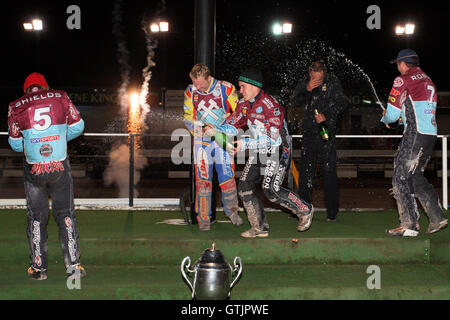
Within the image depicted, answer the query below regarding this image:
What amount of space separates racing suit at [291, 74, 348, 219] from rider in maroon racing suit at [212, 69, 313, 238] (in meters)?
1.10

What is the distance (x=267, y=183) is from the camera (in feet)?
18.9

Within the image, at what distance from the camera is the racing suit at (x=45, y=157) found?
477 cm

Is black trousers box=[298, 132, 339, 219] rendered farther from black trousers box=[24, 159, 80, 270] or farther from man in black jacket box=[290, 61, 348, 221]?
black trousers box=[24, 159, 80, 270]

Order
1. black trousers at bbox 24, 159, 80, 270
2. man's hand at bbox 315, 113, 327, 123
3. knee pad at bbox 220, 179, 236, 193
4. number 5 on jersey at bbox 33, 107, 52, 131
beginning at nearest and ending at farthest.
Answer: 1. number 5 on jersey at bbox 33, 107, 52, 131
2. black trousers at bbox 24, 159, 80, 270
3. knee pad at bbox 220, 179, 236, 193
4. man's hand at bbox 315, 113, 327, 123

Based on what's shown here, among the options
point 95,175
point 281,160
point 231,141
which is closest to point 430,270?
point 281,160

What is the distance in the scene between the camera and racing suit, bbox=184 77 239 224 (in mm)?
6188

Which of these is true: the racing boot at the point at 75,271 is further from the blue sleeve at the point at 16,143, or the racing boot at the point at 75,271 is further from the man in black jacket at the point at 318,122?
the man in black jacket at the point at 318,122

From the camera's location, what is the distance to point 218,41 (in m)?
28.8

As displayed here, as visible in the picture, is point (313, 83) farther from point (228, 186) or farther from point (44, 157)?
point (44, 157)

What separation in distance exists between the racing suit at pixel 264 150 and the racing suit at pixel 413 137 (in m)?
1.01

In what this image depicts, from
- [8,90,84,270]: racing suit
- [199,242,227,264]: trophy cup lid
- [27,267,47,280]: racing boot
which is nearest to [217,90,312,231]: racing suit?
[199,242,227,264]: trophy cup lid

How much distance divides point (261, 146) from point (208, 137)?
0.76 meters

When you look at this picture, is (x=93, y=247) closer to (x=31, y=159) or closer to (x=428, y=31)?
(x=31, y=159)

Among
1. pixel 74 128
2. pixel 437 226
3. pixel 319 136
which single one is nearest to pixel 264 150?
pixel 319 136
